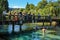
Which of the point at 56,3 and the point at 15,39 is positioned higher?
the point at 56,3

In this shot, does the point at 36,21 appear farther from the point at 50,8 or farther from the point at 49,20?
the point at 50,8

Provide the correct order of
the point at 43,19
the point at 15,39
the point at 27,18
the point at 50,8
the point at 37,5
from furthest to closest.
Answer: the point at 37,5
the point at 50,8
the point at 43,19
the point at 27,18
the point at 15,39

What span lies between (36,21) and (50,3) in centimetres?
1460

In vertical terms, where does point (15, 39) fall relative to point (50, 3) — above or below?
below

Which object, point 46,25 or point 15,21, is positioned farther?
point 46,25

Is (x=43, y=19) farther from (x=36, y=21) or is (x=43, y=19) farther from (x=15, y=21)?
(x=15, y=21)

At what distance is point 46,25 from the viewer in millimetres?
32625

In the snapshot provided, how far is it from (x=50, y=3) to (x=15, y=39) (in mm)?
24565

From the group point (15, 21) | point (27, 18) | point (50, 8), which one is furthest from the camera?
point (50, 8)

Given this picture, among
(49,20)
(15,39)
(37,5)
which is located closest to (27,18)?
(49,20)

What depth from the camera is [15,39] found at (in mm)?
21641

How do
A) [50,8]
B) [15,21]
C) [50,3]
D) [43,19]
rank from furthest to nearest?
[50,3] < [50,8] < [43,19] < [15,21]

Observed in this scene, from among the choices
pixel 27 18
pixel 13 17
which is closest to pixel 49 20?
pixel 27 18

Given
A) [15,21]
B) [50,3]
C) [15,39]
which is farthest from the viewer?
[50,3]
